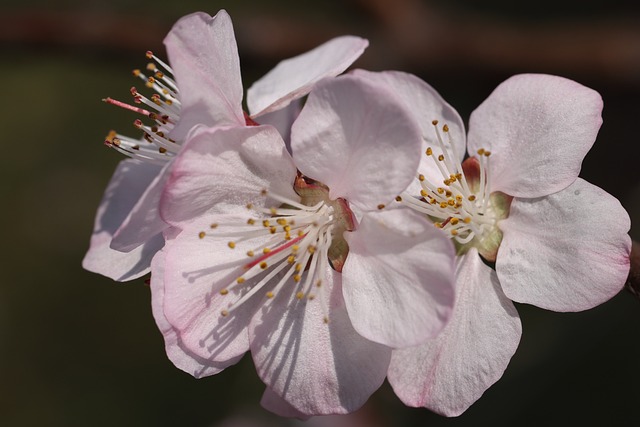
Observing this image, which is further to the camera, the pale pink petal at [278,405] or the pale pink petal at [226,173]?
the pale pink petal at [278,405]

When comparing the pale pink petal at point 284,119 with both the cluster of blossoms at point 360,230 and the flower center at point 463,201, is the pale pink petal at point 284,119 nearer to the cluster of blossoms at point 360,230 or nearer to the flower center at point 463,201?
the cluster of blossoms at point 360,230

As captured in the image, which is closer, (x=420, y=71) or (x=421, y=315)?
(x=421, y=315)

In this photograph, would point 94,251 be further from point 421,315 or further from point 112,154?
point 112,154

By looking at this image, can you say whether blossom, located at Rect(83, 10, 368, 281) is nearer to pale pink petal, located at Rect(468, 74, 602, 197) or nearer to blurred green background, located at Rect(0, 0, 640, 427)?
pale pink petal, located at Rect(468, 74, 602, 197)

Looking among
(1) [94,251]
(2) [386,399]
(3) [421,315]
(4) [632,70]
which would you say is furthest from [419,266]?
(2) [386,399]

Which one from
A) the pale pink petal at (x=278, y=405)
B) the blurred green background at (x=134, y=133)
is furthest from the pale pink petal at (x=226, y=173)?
the blurred green background at (x=134, y=133)
